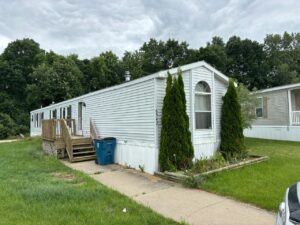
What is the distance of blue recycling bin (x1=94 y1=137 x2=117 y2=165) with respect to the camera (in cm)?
1111

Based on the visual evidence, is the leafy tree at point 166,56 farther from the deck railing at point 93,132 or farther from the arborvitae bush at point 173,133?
the arborvitae bush at point 173,133

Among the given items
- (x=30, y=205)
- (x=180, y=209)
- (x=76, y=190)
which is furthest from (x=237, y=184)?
(x=30, y=205)

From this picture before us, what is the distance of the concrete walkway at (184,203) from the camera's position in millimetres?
4875

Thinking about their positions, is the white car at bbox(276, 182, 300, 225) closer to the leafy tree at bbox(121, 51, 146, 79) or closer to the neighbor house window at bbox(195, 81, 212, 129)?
the neighbor house window at bbox(195, 81, 212, 129)

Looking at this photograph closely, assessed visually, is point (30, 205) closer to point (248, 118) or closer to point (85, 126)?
point (85, 126)

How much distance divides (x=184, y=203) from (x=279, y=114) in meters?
13.9

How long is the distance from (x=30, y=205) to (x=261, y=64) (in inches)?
1355

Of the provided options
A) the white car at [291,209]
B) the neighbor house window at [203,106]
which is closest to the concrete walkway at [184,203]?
the white car at [291,209]

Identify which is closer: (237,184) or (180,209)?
(180,209)

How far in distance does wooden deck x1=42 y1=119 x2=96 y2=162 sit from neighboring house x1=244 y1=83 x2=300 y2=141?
11.0m

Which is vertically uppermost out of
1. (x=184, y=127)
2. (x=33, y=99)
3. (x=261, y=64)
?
(x=261, y=64)

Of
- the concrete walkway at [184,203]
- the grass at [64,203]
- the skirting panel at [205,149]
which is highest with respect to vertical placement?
the skirting panel at [205,149]

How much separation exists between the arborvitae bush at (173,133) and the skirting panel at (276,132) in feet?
34.5

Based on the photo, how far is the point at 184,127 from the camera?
28.9 ft
